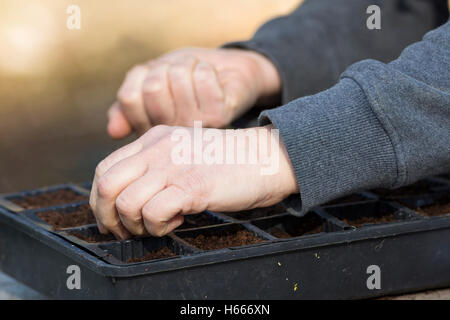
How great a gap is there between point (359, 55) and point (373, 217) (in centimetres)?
70

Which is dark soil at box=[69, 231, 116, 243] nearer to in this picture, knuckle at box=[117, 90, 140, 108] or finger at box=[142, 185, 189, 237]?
finger at box=[142, 185, 189, 237]

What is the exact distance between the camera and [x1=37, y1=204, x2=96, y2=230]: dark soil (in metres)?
1.32

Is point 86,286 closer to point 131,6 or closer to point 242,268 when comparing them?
point 242,268

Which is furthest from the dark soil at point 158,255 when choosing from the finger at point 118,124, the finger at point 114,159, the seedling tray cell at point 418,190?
the finger at point 118,124

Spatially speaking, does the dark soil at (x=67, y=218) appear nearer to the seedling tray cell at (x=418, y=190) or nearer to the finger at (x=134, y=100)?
the finger at (x=134, y=100)

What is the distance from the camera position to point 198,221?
1.33 metres

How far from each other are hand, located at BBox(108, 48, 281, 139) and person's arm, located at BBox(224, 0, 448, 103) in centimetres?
13

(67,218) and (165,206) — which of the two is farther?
(67,218)

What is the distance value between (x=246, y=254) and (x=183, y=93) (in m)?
0.62

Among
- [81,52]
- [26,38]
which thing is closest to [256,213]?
[26,38]

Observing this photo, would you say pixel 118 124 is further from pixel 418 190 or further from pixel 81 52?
pixel 81 52

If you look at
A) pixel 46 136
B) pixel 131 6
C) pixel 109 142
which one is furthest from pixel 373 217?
pixel 131 6

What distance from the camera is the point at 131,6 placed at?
5.51 meters
